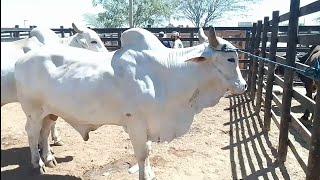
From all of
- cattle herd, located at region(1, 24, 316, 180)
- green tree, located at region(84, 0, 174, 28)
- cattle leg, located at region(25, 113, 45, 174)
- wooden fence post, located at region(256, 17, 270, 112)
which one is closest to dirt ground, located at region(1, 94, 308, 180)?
cattle leg, located at region(25, 113, 45, 174)

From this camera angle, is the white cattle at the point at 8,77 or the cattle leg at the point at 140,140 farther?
the white cattle at the point at 8,77

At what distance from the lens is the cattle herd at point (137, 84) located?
328 cm

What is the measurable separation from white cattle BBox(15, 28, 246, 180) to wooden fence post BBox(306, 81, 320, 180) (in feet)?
2.28

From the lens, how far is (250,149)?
15.8 feet

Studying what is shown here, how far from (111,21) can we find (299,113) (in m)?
28.6

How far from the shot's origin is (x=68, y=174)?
3.94m

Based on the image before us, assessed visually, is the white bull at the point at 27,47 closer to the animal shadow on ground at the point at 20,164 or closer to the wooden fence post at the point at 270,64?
the animal shadow on ground at the point at 20,164

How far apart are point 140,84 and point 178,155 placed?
159cm

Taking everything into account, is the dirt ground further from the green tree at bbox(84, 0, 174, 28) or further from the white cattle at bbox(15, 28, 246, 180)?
the green tree at bbox(84, 0, 174, 28)

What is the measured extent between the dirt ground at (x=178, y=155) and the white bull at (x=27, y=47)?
0.38m

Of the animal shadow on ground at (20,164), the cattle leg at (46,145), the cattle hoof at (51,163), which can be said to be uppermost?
the cattle leg at (46,145)

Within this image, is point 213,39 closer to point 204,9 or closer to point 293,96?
point 293,96

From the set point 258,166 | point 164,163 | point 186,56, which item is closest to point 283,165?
point 258,166

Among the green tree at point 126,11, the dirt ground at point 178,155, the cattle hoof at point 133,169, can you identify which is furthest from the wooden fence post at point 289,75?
the green tree at point 126,11
